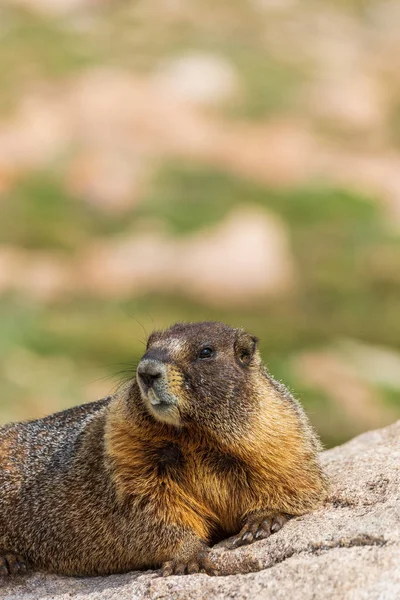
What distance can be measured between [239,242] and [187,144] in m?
3.46

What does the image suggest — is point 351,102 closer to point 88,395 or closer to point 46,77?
point 46,77

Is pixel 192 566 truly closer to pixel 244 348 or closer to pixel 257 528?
pixel 257 528

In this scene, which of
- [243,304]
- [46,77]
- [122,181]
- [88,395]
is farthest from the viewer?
[46,77]

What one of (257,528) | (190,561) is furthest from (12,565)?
(257,528)

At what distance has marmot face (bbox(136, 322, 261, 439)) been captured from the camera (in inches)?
200

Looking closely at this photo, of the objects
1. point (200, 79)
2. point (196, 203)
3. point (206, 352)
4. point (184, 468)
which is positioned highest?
point (200, 79)

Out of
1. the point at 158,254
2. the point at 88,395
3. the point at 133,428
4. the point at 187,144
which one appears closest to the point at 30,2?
the point at 187,144

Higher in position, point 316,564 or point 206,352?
point 206,352

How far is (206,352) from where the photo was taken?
540 centimetres

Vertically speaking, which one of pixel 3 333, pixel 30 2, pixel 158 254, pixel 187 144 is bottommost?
pixel 3 333

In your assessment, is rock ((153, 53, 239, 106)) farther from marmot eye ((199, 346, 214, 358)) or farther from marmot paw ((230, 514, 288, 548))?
marmot paw ((230, 514, 288, 548))

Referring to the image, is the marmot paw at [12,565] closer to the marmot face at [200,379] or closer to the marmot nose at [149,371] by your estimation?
the marmot face at [200,379]

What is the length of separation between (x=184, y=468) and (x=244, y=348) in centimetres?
84

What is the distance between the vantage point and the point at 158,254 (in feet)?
55.5
